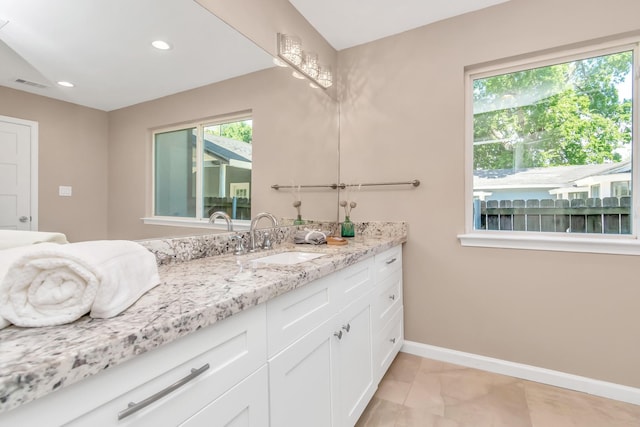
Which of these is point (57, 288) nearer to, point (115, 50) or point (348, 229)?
point (115, 50)

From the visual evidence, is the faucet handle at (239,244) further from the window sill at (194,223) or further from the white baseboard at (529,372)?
the white baseboard at (529,372)

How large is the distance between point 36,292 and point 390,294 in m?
1.73

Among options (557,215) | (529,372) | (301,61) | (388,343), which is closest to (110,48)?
(301,61)

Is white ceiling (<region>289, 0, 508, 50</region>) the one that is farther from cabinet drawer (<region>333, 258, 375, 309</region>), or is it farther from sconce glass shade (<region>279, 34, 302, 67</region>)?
cabinet drawer (<region>333, 258, 375, 309</region>)

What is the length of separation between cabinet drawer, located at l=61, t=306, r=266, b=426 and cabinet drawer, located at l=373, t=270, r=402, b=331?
0.98 m

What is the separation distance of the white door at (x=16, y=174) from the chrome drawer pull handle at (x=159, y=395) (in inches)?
25.9

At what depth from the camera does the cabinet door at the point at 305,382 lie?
89 cm

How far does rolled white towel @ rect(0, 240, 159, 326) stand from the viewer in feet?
1.74

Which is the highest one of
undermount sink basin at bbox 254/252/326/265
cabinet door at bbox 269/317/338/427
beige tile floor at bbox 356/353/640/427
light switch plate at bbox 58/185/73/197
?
light switch plate at bbox 58/185/73/197

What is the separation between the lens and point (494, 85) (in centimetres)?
208

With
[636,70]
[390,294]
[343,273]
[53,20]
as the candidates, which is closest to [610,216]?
[636,70]

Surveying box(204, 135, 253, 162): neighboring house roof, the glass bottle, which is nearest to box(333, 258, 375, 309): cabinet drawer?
the glass bottle

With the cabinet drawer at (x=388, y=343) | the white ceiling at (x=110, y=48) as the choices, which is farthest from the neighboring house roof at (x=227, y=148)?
the cabinet drawer at (x=388, y=343)

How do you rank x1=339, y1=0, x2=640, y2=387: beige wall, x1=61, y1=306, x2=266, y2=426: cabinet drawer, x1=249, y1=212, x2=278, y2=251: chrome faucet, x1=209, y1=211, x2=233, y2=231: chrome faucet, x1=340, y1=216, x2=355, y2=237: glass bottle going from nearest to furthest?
1. x1=61, y1=306, x2=266, y2=426: cabinet drawer
2. x1=209, y1=211, x2=233, y2=231: chrome faucet
3. x1=249, y1=212, x2=278, y2=251: chrome faucet
4. x1=339, y1=0, x2=640, y2=387: beige wall
5. x1=340, y1=216, x2=355, y2=237: glass bottle
